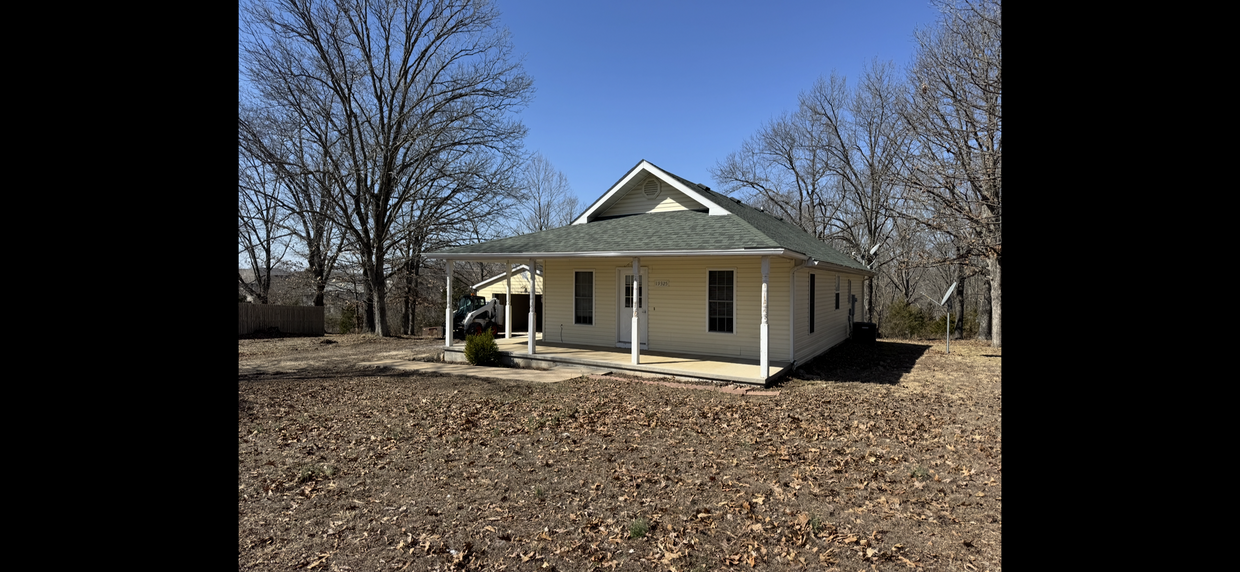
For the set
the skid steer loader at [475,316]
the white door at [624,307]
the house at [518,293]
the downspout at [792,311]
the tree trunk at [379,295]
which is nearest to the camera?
the downspout at [792,311]

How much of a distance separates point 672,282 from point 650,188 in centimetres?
349

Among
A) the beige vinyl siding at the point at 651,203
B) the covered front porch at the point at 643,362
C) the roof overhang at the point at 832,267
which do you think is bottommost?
the covered front porch at the point at 643,362

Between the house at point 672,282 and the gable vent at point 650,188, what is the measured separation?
0.13ft

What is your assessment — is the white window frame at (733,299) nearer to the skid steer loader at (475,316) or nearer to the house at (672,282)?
the house at (672,282)

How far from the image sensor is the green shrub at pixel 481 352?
13.4m

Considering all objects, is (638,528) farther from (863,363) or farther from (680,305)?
(863,363)

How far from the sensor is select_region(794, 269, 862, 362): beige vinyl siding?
13.2 metres

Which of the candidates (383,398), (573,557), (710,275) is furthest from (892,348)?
(573,557)

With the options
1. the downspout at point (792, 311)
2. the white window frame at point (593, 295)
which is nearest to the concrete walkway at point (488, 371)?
the white window frame at point (593, 295)

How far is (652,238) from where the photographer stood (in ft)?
41.4
